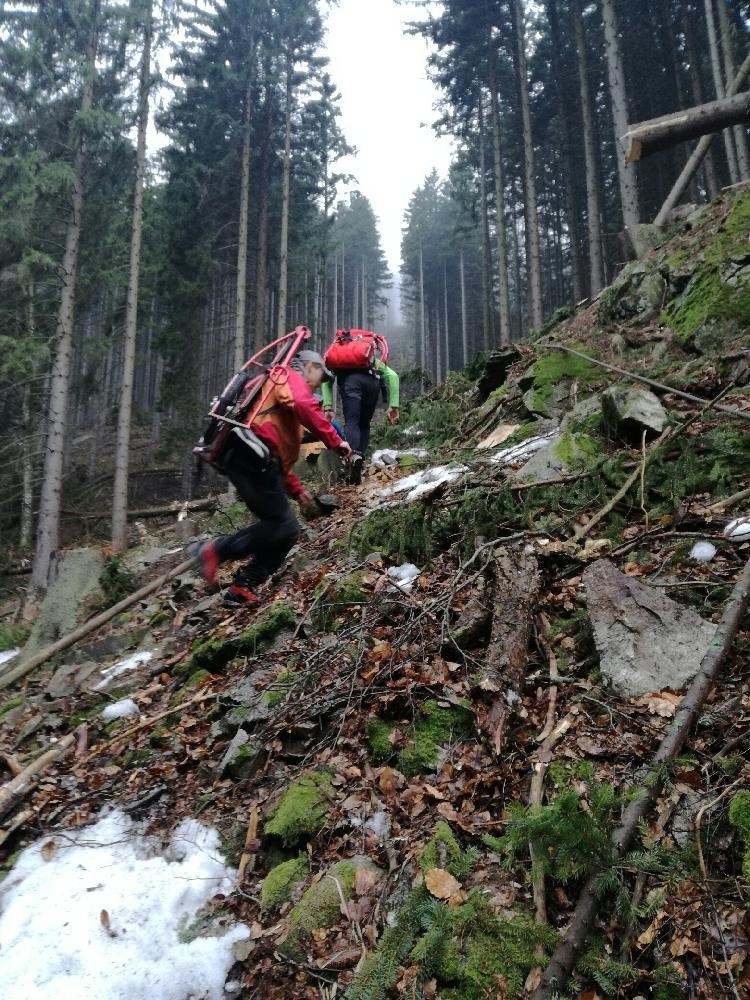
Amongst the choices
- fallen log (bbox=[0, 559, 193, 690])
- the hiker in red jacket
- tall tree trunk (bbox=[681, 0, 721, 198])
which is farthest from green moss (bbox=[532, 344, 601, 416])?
tall tree trunk (bbox=[681, 0, 721, 198])

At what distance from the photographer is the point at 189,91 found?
21.5 metres

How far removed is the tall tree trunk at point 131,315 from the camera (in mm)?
15055

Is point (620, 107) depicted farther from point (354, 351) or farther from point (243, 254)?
point (243, 254)

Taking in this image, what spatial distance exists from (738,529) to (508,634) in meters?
1.54

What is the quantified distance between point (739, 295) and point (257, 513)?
5.79 metres

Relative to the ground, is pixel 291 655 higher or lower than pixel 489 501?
lower

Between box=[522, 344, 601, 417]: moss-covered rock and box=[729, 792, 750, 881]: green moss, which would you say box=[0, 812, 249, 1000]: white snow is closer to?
box=[729, 792, 750, 881]: green moss

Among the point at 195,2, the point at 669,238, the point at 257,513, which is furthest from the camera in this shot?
the point at 195,2

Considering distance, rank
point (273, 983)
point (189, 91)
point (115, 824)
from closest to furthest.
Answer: point (273, 983), point (115, 824), point (189, 91)

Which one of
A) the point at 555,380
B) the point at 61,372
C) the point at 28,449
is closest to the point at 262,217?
the point at 61,372

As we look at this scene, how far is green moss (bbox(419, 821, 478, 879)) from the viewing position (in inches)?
89.5

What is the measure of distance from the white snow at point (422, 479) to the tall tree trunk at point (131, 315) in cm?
1007

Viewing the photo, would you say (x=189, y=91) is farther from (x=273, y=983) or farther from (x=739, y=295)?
(x=273, y=983)

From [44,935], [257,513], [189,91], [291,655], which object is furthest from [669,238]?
[189,91]
